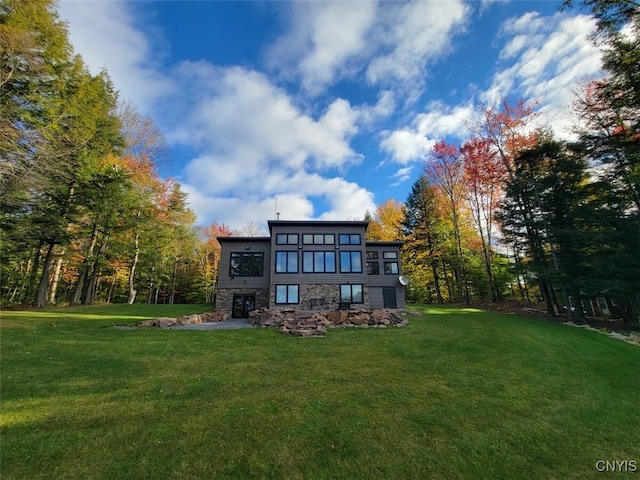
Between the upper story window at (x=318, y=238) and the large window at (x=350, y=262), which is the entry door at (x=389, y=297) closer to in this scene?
the large window at (x=350, y=262)

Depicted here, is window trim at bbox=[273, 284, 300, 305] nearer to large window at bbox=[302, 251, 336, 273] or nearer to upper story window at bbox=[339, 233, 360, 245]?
large window at bbox=[302, 251, 336, 273]

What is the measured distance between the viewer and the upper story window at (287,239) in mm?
16328

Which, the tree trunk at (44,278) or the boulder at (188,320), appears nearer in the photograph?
the boulder at (188,320)

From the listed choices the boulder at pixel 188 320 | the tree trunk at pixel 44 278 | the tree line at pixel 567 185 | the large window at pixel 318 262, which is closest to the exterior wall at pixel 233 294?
the boulder at pixel 188 320

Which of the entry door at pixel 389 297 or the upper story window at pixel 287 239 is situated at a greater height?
the upper story window at pixel 287 239

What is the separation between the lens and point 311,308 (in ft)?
50.5

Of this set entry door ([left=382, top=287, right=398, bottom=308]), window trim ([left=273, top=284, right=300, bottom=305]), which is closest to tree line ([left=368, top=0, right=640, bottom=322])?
entry door ([left=382, top=287, right=398, bottom=308])

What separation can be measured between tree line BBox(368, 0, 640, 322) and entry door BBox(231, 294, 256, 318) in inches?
625

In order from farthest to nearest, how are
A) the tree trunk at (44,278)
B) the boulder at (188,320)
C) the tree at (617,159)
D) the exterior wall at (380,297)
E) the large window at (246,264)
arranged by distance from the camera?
the exterior wall at (380,297) < the large window at (246,264) < the tree trunk at (44,278) < the boulder at (188,320) < the tree at (617,159)

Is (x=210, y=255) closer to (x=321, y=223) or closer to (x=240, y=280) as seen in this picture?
(x=240, y=280)

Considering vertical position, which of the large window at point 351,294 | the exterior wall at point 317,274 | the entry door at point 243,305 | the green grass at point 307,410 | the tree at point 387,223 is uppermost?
the tree at point 387,223

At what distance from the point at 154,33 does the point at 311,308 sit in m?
14.2

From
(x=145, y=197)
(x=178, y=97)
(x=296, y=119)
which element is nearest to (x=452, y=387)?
(x=296, y=119)

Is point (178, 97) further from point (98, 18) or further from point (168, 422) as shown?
point (168, 422)
